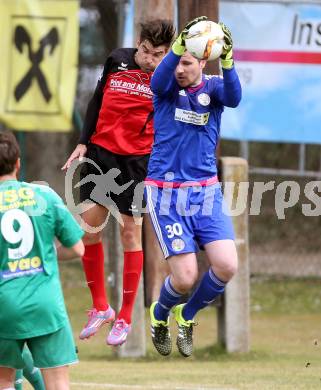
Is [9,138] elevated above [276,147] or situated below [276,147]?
above

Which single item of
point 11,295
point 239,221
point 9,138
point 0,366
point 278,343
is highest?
point 9,138

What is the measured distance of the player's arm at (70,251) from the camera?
5945mm

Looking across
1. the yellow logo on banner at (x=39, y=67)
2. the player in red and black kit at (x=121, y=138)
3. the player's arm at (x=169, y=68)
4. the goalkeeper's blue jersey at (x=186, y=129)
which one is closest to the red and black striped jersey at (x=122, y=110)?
the player in red and black kit at (x=121, y=138)

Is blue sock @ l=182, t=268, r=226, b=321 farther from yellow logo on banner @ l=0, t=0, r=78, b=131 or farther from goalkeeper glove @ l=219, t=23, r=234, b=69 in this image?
yellow logo on banner @ l=0, t=0, r=78, b=131

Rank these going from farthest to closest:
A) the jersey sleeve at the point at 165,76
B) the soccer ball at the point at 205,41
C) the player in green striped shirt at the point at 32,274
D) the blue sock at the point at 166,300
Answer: the blue sock at the point at 166,300
the jersey sleeve at the point at 165,76
the soccer ball at the point at 205,41
the player in green striped shirt at the point at 32,274

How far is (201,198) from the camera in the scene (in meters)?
7.42

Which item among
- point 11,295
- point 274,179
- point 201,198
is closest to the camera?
point 11,295

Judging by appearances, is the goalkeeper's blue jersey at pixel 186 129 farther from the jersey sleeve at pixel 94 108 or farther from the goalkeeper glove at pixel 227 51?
the jersey sleeve at pixel 94 108

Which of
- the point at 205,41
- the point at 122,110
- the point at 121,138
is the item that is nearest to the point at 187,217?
the point at 121,138

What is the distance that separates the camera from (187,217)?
746 centimetres

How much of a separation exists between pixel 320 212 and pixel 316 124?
6.11 ft

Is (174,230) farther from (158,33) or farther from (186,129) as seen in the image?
(158,33)

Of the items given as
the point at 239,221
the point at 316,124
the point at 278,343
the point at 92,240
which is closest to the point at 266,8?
the point at 316,124

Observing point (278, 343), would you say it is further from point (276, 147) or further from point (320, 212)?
point (276, 147)
